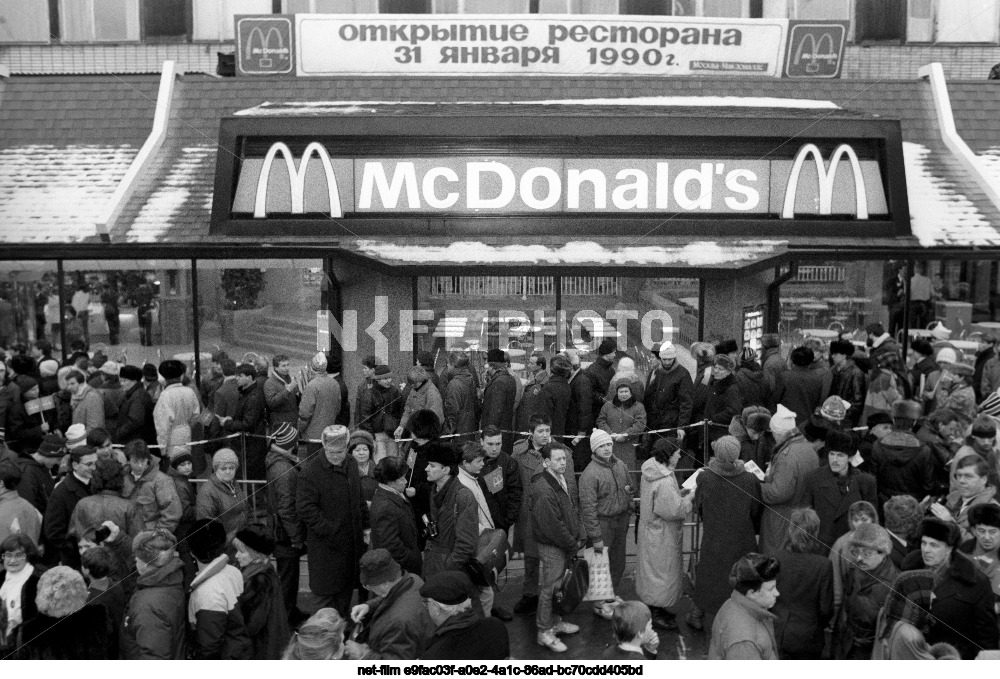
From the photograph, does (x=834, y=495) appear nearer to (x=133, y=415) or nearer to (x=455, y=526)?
(x=455, y=526)

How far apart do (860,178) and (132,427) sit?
5.46m

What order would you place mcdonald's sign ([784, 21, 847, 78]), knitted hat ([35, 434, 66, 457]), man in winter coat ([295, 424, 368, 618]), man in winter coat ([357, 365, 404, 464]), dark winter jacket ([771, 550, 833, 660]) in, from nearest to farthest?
dark winter jacket ([771, 550, 833, 660]) < man in winter coat ([295, 424, 368, 618]) < knitted hat ([35, 434, 66, 457]) < man in winter coat ([357, 365, 404, 464]) < mcdonald's sign ([784, 21, 847, 78])

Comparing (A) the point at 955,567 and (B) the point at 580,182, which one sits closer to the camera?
(A) the point at 955,567

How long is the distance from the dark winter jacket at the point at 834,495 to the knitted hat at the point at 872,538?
22.8 inches

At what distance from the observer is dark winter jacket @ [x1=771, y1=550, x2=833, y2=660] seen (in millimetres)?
4070

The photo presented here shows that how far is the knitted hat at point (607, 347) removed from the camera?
6.59m

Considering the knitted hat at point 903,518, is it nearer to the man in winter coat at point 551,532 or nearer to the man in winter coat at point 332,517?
the man in winter coat at point 551,532

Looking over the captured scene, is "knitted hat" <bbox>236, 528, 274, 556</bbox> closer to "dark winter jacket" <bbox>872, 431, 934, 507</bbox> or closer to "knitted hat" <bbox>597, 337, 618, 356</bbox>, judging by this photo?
"knitted hat" <bbox>597, 337, 618, 356</bbox>

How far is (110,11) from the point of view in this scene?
752cm

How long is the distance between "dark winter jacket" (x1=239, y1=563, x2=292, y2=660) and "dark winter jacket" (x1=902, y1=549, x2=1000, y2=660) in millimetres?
2789

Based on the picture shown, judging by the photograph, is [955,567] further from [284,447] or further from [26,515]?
[26,515]

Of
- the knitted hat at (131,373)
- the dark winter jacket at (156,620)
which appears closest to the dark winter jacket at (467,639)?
the dark winter jacket at (156,620)

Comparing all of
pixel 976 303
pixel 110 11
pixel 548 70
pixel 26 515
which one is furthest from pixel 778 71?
pixel 26 515

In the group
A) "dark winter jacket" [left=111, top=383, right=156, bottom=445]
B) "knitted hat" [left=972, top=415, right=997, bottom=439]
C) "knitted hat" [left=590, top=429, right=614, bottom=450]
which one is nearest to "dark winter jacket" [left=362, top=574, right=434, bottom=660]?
"knitted hat" [left=590, top=429, right=614, bottom=450]
